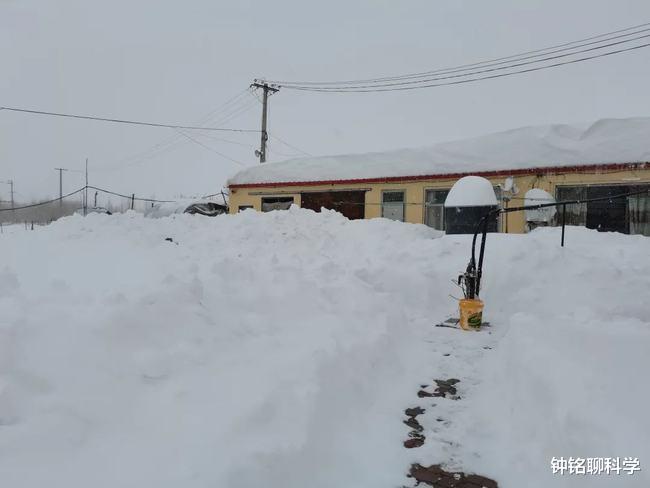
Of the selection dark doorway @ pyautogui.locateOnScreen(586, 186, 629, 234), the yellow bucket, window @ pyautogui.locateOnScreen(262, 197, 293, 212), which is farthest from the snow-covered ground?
window @ pyautogui.locateOnScreen(262, 197, 293, 212)

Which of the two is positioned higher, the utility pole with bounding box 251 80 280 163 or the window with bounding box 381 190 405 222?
the utility pole with bounding box 251 80 280 163

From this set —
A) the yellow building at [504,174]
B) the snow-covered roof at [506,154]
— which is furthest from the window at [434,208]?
the snow-covered roof at [506,154]

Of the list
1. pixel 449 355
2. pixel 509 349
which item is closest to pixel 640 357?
pixel 509 349

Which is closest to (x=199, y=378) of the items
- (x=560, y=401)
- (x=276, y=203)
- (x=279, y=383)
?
(x=279, y=383)

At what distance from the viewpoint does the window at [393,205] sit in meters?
16.7

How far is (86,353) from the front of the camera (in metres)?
3.19

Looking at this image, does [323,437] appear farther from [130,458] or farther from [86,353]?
[86,353]

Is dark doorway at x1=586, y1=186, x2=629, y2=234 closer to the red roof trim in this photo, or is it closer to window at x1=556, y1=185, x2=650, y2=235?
window at x1=556, y1=185, x2=650, y2=235

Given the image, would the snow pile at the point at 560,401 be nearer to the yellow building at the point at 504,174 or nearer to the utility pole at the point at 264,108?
→ the yellow building at the point at 504,174

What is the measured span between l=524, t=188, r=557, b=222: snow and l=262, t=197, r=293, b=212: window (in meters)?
9.84

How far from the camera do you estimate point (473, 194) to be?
40.8ft

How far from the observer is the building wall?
505 inches

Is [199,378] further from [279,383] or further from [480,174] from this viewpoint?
[480,174]

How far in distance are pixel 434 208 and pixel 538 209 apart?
361 centimetres
